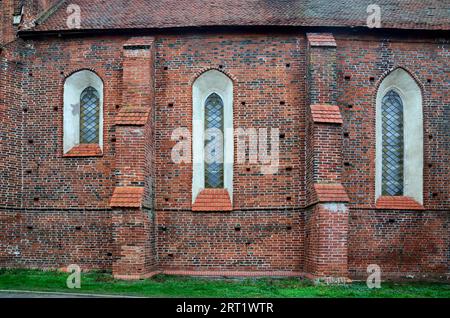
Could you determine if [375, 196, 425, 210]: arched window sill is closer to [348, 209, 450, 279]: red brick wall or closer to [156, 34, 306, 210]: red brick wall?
[348, 209, 450, 279]: red brick wall

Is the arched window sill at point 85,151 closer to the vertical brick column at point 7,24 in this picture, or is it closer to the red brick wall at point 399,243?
the vertical brick column at point 7,24

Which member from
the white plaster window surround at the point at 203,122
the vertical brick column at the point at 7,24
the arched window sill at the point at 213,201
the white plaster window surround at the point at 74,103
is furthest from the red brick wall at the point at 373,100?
the vertical brick column at the point at 7,24

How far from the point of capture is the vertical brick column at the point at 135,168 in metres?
14.6

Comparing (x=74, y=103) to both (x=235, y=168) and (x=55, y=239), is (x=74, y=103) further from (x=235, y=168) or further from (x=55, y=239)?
(x=235, y=168)

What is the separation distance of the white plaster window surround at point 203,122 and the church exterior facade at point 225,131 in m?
0.04

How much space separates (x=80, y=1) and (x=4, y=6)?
93.0 inches

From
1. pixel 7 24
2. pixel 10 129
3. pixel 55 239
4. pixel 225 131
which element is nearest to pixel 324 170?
pixel 225 131

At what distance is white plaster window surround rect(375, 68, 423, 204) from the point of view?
1617 cm

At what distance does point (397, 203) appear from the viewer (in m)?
16.0

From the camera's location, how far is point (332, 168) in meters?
14.8

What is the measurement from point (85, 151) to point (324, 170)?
7.15 m

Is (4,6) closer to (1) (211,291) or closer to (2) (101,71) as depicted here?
(2) (101,71)

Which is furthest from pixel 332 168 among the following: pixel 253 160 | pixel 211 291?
pixel 211 291

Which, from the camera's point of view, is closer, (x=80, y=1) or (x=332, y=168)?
(x=332, y=168)
